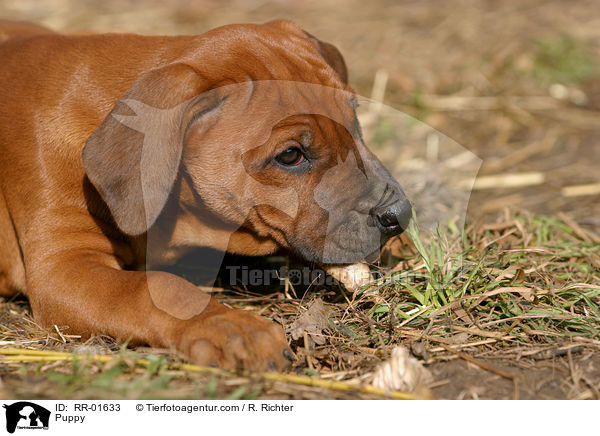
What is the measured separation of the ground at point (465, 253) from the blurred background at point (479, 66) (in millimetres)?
27

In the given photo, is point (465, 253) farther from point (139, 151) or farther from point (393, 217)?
point (139, 151)

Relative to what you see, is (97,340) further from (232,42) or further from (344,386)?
(232,42)

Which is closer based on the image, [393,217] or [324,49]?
[393,217]

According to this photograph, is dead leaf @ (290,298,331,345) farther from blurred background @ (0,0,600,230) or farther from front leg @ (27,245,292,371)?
blurred background @ (0,0,600,230)

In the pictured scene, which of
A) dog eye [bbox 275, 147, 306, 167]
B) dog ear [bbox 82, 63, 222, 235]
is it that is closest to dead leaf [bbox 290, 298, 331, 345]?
dog eye [bbox 275, 147, 306, 167]

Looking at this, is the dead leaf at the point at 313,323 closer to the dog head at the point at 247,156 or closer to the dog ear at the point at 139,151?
the dog head at the point at 247,156

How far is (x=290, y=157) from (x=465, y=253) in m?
1.29

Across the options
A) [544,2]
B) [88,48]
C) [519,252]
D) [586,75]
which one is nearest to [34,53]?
[88,48]

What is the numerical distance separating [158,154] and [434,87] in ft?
17.7

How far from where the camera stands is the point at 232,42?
12.3 ft
